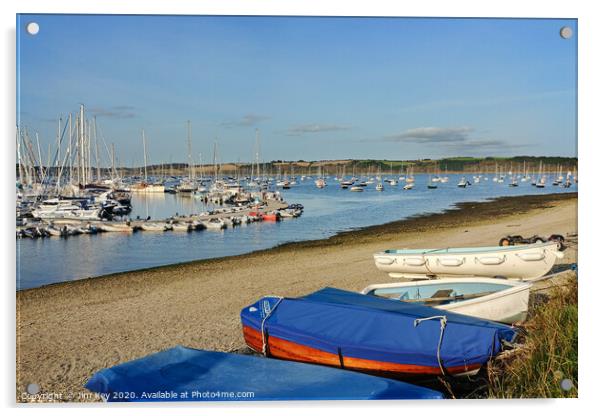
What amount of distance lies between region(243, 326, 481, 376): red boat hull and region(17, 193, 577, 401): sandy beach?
0.64 m

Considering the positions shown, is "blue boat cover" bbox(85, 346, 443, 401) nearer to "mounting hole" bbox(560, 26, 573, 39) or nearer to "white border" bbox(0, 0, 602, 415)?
"white border" bbox(0, 0, 602, 415)

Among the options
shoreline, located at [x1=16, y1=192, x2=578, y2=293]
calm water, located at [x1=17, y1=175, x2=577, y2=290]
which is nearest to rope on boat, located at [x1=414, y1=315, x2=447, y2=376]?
calm water, located at [x1=17, y1=175, x2=577, y2=290]

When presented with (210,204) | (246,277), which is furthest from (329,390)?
(210,204)

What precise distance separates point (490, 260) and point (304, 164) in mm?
2500

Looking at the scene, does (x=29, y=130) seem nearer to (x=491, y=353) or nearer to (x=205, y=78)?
(x=205, y=78)

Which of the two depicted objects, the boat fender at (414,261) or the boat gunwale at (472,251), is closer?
the boat gunwale at (472,251)

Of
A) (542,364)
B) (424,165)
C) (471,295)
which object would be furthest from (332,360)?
(424,165)

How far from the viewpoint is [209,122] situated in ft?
19.6

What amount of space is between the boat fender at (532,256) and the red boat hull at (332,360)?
9.00ft

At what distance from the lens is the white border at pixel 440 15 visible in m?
4.40

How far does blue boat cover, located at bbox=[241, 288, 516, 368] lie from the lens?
4168 mm

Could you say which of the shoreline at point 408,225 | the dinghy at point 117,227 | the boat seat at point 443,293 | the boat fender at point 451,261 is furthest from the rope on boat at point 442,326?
the dinghy at point 117,227

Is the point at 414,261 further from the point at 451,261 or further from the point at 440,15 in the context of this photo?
the point at 440,15

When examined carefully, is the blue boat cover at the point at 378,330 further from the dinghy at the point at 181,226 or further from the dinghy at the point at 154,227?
the dinghy at the point at 154,227
